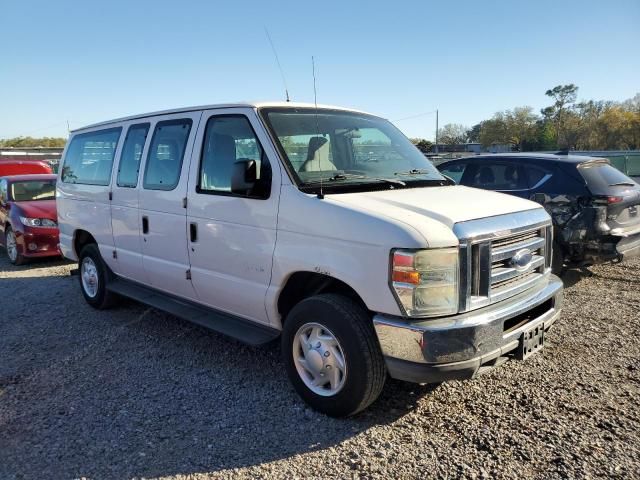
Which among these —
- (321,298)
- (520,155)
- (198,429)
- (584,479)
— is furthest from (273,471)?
(520,155)

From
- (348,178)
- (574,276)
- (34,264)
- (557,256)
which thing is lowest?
(34,264)

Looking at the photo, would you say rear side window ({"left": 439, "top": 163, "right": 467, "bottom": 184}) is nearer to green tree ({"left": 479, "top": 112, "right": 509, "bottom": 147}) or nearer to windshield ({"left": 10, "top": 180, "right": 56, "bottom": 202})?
windshield ({"left": 10, "top": 180, "right": 56, "bottom": 202})

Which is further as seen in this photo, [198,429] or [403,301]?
[198,429]

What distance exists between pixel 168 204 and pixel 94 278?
223 cm

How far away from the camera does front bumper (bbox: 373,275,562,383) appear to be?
295cm

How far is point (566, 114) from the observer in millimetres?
73125

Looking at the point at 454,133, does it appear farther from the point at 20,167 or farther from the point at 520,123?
the point at 20,167

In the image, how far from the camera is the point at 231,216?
13.1 ft

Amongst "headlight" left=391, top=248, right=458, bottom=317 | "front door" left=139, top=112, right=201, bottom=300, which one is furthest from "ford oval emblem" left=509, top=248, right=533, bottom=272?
"front door" left=139, top=112, right=201, bottom=300

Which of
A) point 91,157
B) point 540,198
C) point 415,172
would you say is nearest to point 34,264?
point 91,157

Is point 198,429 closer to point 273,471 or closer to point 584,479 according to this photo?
point 273,471

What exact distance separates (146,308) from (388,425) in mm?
3896

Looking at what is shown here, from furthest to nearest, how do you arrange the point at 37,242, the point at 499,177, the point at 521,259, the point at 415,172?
the point at 37,242, the point at 499,177, the point at 415,172, the point at 521,259

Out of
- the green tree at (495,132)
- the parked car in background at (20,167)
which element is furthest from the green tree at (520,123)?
the parked car in background at (20,167)
